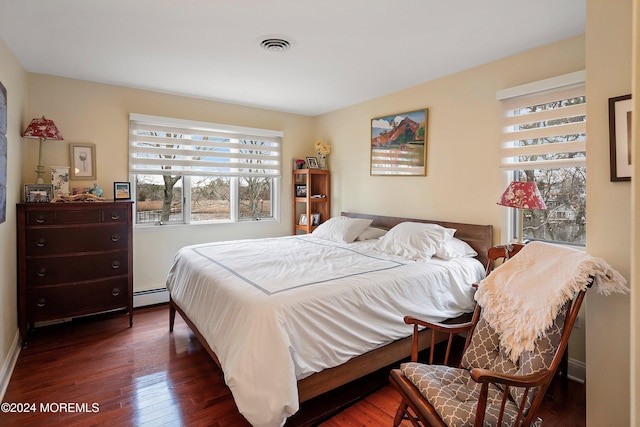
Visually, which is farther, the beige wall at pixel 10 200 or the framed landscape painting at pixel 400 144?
the framed landscape painting at pixel 400 144

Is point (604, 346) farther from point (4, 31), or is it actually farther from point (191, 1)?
point (4, 31)

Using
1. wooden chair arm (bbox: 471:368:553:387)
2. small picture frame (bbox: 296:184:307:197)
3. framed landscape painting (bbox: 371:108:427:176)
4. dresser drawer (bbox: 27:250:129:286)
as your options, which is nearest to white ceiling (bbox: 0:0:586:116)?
framed landscape painting (bbox: 371:108:427:176)

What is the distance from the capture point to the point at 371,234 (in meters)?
3.74

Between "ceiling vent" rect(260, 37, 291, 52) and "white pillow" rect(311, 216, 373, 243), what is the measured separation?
75.0 inches

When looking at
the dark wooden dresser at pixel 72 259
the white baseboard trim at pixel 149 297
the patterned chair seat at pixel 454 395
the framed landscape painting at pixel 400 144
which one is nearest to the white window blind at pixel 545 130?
the framed landscape painting at pixel 400 144

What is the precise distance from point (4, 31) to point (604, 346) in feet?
13.6

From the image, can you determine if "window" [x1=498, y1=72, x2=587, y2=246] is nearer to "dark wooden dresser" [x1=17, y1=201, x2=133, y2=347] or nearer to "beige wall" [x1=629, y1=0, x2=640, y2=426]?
"beige wall" [x1=629, y1=0, x2=640, y2=426]

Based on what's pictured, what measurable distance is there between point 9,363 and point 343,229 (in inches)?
118

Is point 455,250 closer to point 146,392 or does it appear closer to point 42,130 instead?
point 146,392

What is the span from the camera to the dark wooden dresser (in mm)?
2836

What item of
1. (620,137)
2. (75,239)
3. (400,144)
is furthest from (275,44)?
(75,239)

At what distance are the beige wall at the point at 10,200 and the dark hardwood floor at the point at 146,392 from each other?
10.3 inches

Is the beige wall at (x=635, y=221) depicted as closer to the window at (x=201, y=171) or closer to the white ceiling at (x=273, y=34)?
the white ceiling at (x=273, y=34)

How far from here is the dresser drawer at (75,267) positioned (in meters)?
2.88
